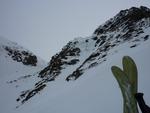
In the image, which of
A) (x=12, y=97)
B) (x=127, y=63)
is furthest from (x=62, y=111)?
(x=12, y=97)

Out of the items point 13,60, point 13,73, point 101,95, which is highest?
point 13,60

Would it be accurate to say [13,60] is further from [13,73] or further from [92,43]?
[92,43]

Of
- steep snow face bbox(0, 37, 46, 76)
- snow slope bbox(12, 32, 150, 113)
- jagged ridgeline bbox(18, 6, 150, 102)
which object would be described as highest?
steep snow face bbox(0, 37, 46, 76)

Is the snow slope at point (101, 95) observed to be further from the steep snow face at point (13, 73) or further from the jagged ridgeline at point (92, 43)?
the jagged ridgeline at point (92, 43)

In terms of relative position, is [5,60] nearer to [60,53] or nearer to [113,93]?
[60,53]

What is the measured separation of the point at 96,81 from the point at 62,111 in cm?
368

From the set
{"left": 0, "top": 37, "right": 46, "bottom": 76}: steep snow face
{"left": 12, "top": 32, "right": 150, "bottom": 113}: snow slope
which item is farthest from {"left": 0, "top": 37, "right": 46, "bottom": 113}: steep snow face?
{"left": 12, "top": 32, "right": 150, "bottom": 113}: snow slope

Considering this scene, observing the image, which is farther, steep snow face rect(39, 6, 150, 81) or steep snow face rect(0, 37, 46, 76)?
steep snow face rect(0, 37, 46, 76)

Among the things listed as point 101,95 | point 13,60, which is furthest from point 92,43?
point 101,95

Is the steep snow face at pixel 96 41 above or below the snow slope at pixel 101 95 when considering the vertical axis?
above

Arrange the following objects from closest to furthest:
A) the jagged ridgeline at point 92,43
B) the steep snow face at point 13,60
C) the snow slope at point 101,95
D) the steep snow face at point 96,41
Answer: the snow slope at point 101,95 < the jagged ridgeline at point 92,43 < the steep snow face at point 96,41 < the steep snow face at point 13,60

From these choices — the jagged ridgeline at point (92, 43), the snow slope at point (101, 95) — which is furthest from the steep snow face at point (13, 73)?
the snow slope at point (101, 95)

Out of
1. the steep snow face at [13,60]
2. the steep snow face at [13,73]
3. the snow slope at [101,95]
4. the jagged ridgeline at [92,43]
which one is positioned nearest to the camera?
the snow slope at [101,95]

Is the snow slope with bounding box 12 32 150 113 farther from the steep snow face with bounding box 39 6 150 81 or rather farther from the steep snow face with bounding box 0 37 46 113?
the steep snow face with bounding box 39 6 150 81
